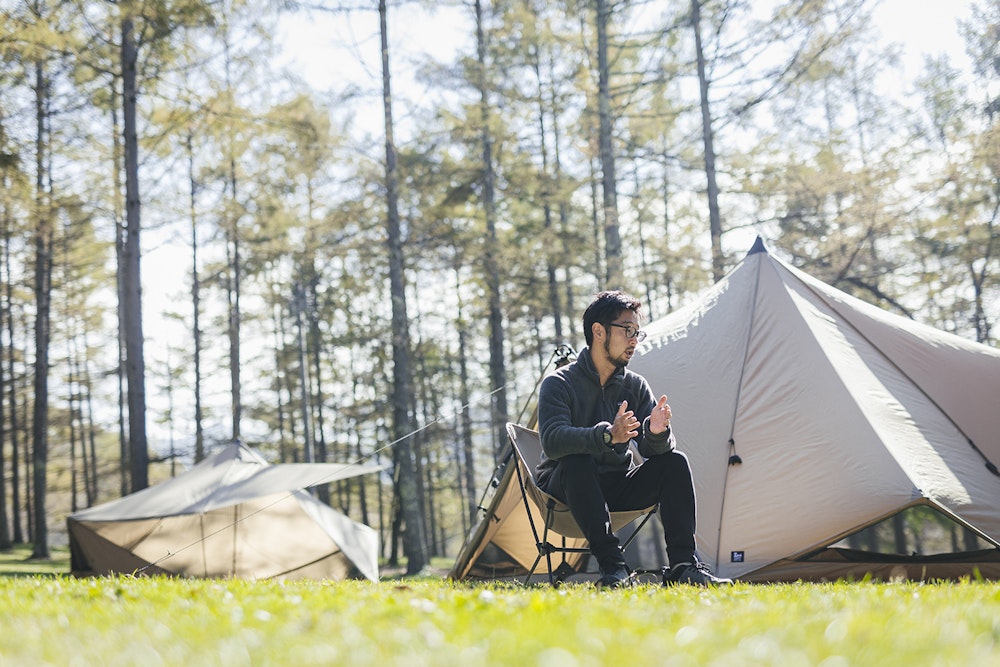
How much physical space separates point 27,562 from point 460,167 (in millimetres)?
9218

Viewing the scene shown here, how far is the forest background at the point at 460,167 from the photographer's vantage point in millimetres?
10164

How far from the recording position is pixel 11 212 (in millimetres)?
13602

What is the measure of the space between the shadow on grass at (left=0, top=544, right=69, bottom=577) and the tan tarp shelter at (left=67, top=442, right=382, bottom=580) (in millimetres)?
2697

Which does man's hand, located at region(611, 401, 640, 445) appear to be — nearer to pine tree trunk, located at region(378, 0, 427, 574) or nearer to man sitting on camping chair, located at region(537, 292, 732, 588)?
man sitting on camping chair, located at region(537, 292, 732, 588)

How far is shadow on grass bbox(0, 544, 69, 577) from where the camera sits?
412 inches

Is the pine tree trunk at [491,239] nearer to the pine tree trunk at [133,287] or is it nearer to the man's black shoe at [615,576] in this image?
the pine tree trunk at [133,287]

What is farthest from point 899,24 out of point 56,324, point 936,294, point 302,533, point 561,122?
point 56,324

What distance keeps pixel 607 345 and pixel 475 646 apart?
9.00 ft

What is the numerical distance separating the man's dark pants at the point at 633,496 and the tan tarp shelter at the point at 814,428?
85 cm

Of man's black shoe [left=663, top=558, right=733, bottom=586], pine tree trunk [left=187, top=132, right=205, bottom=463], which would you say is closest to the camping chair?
man's black shoe [left=663, top=558, right=733, bottom=586]

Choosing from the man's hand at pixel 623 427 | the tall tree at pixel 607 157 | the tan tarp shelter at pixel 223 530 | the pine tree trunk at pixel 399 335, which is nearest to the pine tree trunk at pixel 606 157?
the tall tree at pixel 607 157

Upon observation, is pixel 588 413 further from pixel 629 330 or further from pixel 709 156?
pixel 709 156

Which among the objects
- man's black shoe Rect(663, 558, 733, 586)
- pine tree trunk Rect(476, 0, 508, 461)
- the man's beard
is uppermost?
pine tree trunk Rect(476, 0, 508, 461)

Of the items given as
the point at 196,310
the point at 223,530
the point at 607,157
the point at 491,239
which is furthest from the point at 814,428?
the point at 196,310
